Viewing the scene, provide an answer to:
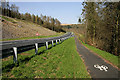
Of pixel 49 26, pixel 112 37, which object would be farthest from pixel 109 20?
pixel 49 26

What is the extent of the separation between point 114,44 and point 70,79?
32.3ft

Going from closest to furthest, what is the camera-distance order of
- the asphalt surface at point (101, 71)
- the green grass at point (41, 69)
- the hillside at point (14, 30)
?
the green grass at point (41, 69), the asphalt surface at point (101, 71), the hillside at point (14, 30)

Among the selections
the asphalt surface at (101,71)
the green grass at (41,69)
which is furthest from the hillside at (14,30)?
the asphalt surface at (101,71)

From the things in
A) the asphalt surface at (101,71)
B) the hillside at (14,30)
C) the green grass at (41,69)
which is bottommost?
the asphalt surface at (101,71)

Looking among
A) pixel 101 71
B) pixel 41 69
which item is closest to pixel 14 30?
pixel 41 69

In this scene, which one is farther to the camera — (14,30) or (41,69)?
(14,30)

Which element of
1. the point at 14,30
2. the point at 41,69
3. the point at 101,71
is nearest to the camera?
the point at 41,69

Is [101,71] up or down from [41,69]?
down

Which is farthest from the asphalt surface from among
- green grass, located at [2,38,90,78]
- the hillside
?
the hillside

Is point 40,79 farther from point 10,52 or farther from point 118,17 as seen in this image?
point 118,17

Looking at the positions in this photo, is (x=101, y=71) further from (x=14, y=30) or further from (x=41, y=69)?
(x=14, y=30)

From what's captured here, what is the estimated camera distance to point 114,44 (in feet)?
39.3

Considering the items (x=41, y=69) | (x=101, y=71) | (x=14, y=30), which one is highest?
(x=14, y=30)

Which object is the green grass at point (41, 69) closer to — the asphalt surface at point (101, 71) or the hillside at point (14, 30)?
the asphalt surface at point (101, 71)
